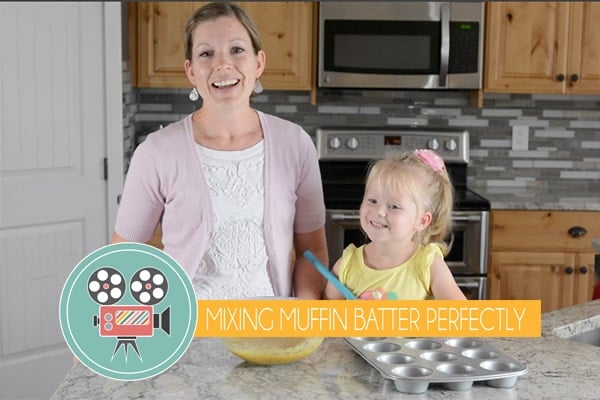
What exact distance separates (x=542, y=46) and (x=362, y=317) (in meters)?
2.35

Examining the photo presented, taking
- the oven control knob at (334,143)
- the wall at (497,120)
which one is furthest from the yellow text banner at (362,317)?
the wall at (497,120)

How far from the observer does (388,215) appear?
173 centimetres

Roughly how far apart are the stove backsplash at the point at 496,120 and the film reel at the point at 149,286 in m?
2.58

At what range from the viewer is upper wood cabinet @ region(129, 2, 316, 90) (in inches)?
134

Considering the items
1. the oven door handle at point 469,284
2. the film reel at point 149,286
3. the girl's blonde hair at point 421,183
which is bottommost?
the oven door handle at point 469,284

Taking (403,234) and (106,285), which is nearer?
(106,285)

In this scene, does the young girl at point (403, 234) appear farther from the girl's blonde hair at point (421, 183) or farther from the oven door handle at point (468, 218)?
the oven door handle at point (468, 218)

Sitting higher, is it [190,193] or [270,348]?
[190,193]

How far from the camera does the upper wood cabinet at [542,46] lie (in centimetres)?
344

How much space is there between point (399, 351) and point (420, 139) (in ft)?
7.79

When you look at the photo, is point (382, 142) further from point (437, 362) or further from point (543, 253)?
point (437, 362)

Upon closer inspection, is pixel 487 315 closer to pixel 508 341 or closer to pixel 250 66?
pixel 508 341

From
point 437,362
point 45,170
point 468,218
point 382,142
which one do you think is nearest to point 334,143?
point 382,142

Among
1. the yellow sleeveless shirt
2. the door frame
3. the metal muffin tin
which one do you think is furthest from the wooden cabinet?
the metal muffin tin
